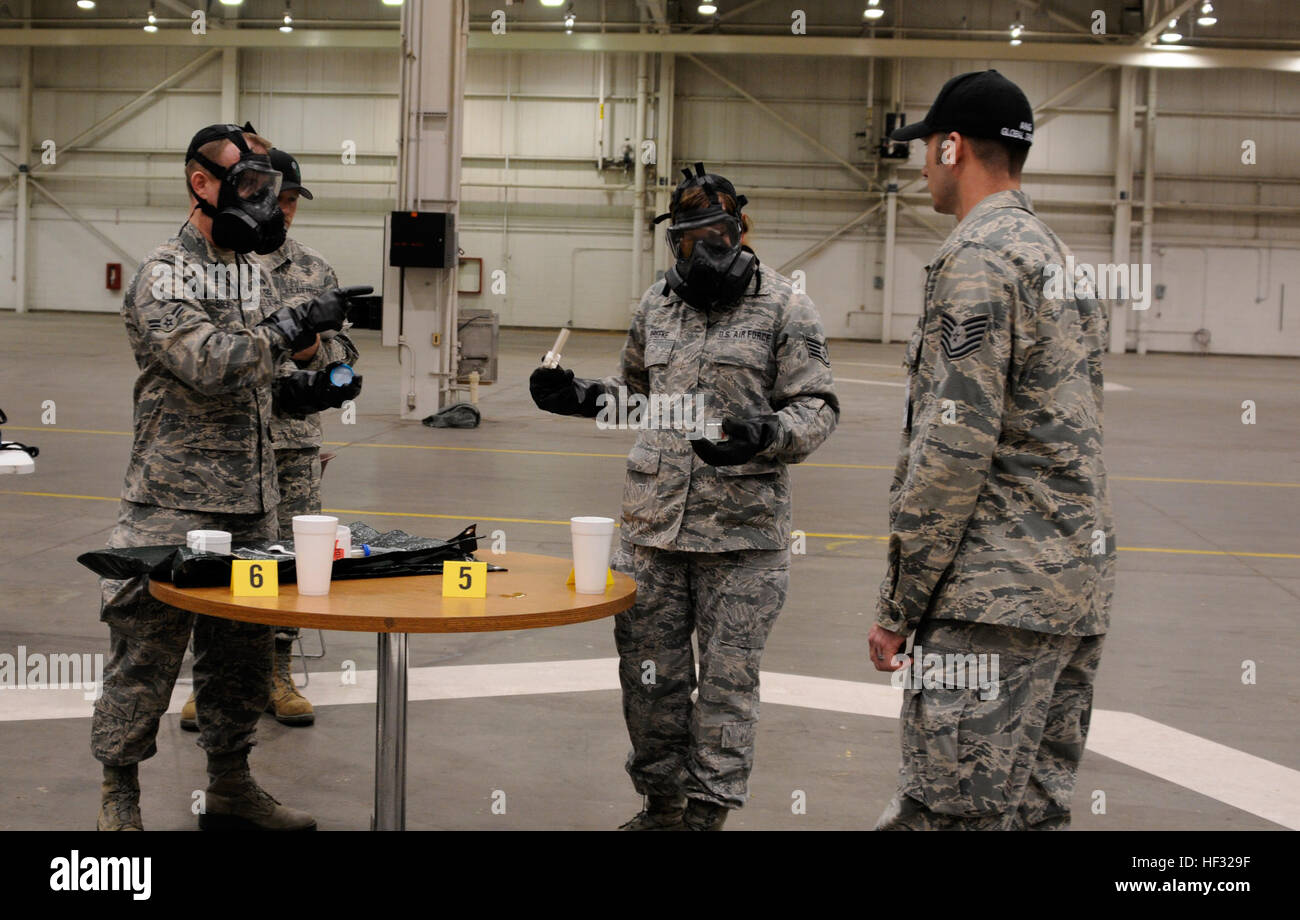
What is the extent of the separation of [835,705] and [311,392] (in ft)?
9.19

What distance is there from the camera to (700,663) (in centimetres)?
402

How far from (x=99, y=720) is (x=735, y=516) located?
196cm

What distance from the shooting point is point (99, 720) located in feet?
12.8

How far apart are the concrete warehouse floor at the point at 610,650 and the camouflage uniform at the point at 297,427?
85cm

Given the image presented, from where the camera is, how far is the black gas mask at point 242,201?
3875 millimetres

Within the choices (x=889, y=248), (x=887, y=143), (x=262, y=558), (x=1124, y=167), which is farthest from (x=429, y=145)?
(x=1124, y=167)

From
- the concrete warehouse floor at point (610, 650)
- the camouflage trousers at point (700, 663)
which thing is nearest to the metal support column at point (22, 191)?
the concrete warehouse floor at point (610, 650)

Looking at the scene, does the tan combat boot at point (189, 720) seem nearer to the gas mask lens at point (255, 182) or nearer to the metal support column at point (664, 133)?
the gas mask lens at point (255, 182)

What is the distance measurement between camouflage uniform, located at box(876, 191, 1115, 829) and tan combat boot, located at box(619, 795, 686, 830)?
1.33 metres

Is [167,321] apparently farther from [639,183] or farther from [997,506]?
[639,183]

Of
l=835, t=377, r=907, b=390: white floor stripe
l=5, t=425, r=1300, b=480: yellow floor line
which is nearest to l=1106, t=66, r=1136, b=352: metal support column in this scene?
l=835, t=377, r=907, b=390: white floor stripe
